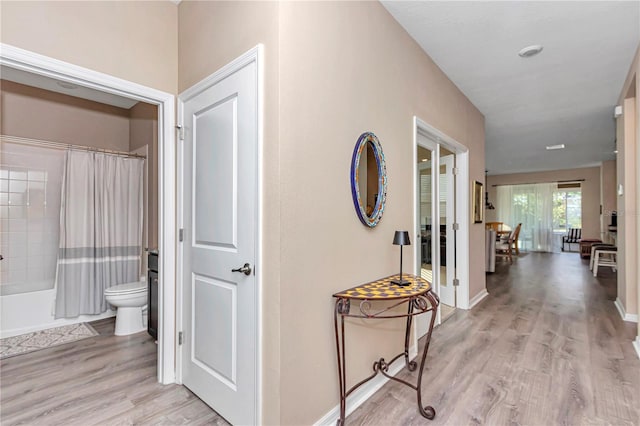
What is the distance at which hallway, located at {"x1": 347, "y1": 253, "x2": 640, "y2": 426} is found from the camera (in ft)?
6.18

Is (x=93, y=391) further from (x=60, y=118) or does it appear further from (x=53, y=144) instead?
(x=60, y=118)

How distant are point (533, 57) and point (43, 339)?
5273mm

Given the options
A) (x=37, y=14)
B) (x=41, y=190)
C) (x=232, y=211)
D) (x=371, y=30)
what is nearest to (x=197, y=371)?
(x=232, y=211)

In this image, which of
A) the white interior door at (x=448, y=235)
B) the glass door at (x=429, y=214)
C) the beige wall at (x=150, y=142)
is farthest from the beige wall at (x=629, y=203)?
the beige wall at (x=150, y=142)

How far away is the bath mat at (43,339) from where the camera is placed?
2.80 meters

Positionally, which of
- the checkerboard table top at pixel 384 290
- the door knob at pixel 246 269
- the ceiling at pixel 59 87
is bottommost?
the checkerboard table top at pixel 384 290

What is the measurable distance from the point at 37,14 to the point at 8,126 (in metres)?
2.36

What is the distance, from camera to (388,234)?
2.31m

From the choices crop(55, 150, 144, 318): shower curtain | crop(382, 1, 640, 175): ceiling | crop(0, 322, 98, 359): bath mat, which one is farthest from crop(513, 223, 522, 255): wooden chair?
crop(0, 322, 98, 359): bath mat

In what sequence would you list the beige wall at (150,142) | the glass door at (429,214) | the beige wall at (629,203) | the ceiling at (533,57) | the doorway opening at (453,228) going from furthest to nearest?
the doorway opening at (453,228) → the beige wall at (150,142) → the beige wall at (629,203) → the glass door at (429,214) → the ceiling at (533,57)

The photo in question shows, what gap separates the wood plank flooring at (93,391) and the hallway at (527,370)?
1.12 m

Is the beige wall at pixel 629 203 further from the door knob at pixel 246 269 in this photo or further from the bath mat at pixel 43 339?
the bath mat at pixel 43 339

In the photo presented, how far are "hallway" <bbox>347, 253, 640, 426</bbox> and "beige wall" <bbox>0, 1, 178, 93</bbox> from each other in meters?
2.52

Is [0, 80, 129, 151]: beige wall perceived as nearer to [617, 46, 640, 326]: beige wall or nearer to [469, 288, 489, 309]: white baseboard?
[469, 288, 489, 309]: white baseboard
